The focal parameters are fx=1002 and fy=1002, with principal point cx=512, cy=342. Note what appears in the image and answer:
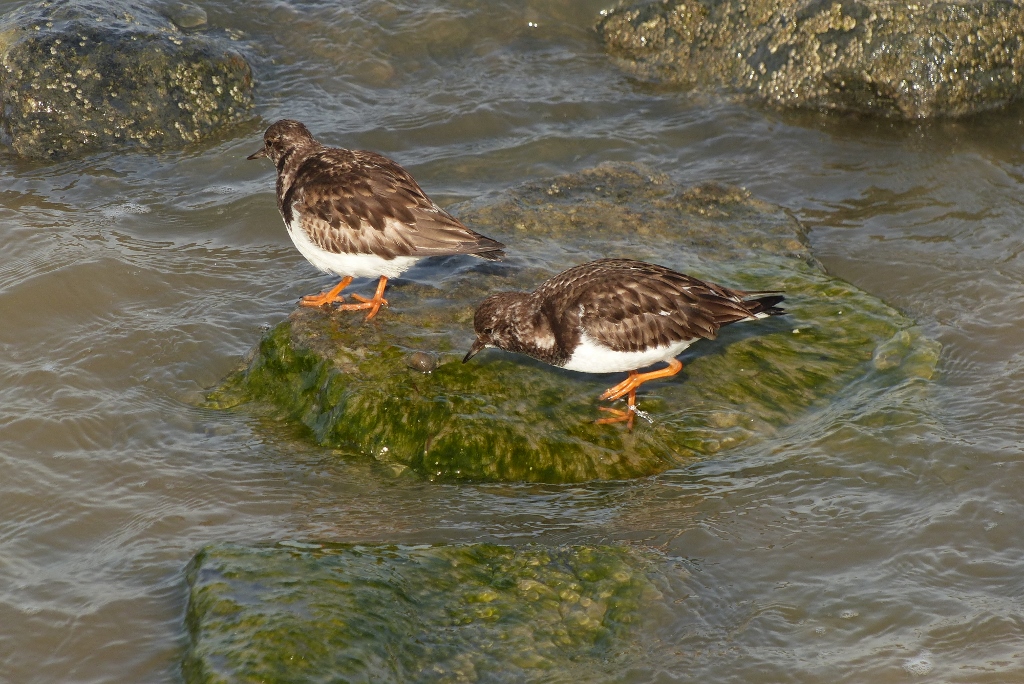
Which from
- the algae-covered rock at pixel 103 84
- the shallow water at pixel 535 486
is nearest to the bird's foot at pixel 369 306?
the shallow water at pixel 535 486

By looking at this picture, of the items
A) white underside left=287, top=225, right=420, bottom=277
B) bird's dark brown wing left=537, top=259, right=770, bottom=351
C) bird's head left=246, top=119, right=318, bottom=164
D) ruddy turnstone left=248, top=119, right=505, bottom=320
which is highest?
bird's head left=246, top=119, right=318, bottom=164

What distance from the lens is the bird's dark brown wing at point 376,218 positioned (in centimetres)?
707

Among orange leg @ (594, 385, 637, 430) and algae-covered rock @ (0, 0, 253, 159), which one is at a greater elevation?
algae-covered rock @ (0, 0, 253, 159)

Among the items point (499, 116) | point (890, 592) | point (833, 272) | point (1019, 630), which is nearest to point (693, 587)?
point (890, 592)

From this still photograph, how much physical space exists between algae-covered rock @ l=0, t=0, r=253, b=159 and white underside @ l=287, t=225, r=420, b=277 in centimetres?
431

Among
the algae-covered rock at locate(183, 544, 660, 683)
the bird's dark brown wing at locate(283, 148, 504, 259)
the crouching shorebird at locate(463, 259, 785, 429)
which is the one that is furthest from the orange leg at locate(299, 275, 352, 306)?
the algae-covered rock at locate(183, 544, 660, 683)

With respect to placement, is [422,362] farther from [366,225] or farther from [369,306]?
[366,225]

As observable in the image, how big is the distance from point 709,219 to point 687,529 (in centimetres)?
398

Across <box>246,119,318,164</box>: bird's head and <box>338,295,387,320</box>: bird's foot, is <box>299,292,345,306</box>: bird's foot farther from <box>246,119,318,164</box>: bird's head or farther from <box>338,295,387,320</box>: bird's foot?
<box>246,119,318,164</box>: bird's head

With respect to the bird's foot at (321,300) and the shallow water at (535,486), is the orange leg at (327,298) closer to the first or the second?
the bird's foot at (321,300)

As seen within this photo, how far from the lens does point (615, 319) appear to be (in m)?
6.37

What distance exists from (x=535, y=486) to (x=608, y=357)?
3.15 feet

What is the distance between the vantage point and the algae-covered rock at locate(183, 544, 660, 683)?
425cm

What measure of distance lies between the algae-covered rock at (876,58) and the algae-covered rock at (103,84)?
5.20 m
